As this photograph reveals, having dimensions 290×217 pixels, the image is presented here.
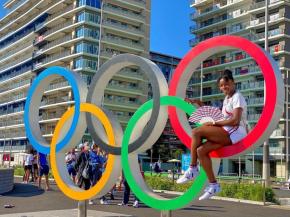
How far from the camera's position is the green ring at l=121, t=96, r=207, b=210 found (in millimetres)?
6672

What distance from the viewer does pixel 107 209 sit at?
12758 millimetres

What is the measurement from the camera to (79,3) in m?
64.8

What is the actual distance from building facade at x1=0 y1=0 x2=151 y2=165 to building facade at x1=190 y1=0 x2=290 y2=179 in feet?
30.9

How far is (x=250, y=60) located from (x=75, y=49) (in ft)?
79.6

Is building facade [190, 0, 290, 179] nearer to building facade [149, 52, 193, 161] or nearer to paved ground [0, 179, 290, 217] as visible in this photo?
building facade [149, 52, 193, 161]

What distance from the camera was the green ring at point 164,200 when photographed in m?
6.67

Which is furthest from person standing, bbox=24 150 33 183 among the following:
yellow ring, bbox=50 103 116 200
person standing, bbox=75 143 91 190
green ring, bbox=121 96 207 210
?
green ring, bbox=121 96 207 210

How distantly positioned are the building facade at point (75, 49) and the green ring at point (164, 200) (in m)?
49.3

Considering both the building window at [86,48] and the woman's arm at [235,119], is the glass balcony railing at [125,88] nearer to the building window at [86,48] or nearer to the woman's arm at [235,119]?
the building window at [86,48]

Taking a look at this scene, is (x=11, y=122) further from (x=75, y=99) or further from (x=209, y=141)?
(x=209, y=141)

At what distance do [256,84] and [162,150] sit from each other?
2248 centimetres

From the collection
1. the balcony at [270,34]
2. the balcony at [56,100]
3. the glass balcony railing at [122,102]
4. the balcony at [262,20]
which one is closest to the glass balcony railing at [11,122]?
the balcony at [56,100]

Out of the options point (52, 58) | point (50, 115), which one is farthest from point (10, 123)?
point (52, 58)

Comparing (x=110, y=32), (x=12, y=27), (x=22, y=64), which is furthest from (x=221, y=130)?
(x=12, y=27)
